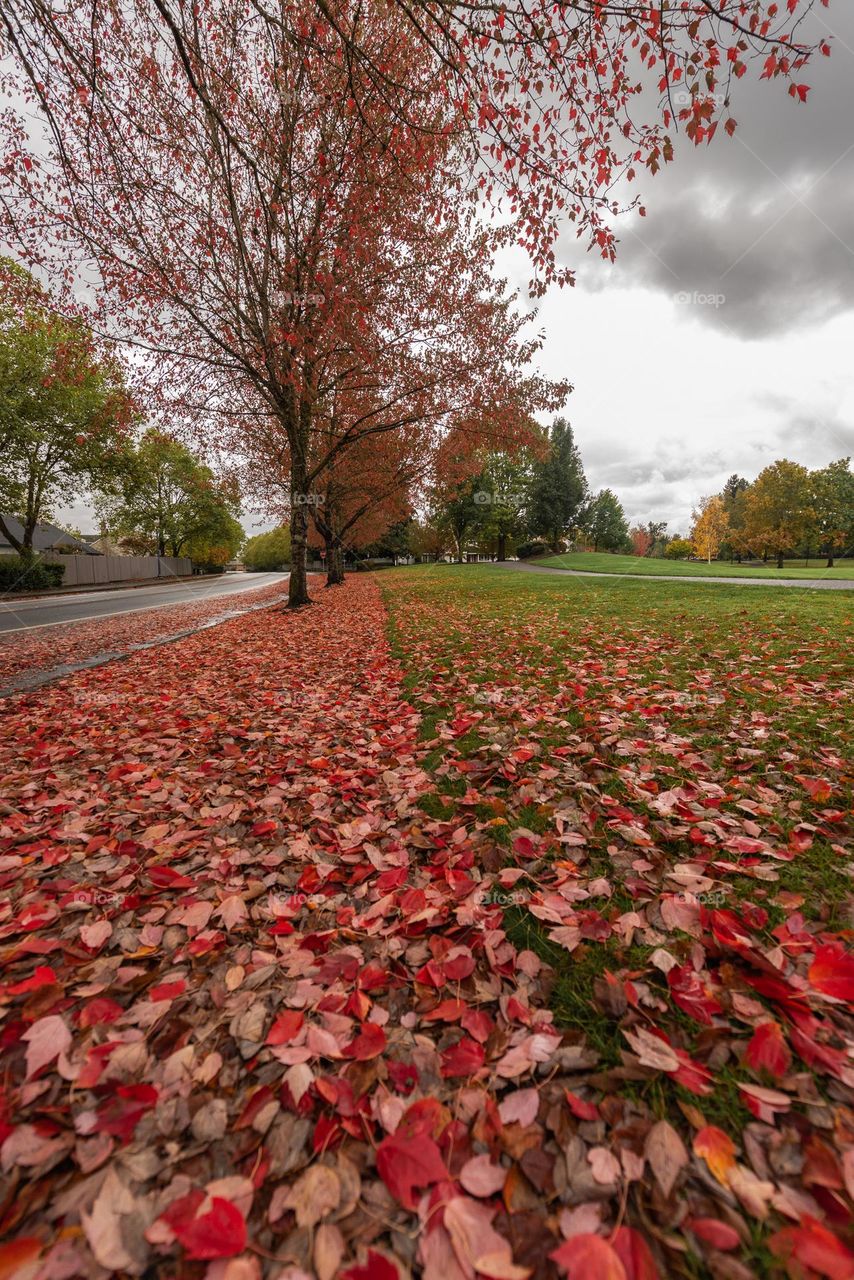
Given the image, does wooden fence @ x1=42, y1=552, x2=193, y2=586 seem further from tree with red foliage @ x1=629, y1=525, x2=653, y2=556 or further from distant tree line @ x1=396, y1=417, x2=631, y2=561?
tree with red foliage @ x1=629, y1=525, x2=653, y2=556

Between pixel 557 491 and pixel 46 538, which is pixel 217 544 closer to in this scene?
pixel 46 538

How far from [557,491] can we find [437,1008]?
4929 centimetres

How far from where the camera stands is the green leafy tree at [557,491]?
4675 cm

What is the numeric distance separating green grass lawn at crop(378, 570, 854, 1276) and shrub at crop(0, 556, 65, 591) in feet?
90.2

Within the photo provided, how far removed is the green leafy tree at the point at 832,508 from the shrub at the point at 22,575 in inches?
2241

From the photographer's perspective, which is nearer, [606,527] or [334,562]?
[334,562]

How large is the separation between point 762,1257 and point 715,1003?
0.63 m

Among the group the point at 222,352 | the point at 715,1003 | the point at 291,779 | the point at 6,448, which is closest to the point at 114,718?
the point at 291,779

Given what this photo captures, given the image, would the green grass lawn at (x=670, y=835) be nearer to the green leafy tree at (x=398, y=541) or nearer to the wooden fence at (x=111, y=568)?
the wooden fence at (x=111, y=568)

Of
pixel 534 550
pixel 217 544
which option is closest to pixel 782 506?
pixel 534 550

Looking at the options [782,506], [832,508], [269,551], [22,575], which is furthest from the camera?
[269,551]

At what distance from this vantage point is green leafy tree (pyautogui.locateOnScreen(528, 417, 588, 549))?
46750 mm

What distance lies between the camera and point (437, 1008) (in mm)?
1736

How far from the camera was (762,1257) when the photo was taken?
41.2 inches
